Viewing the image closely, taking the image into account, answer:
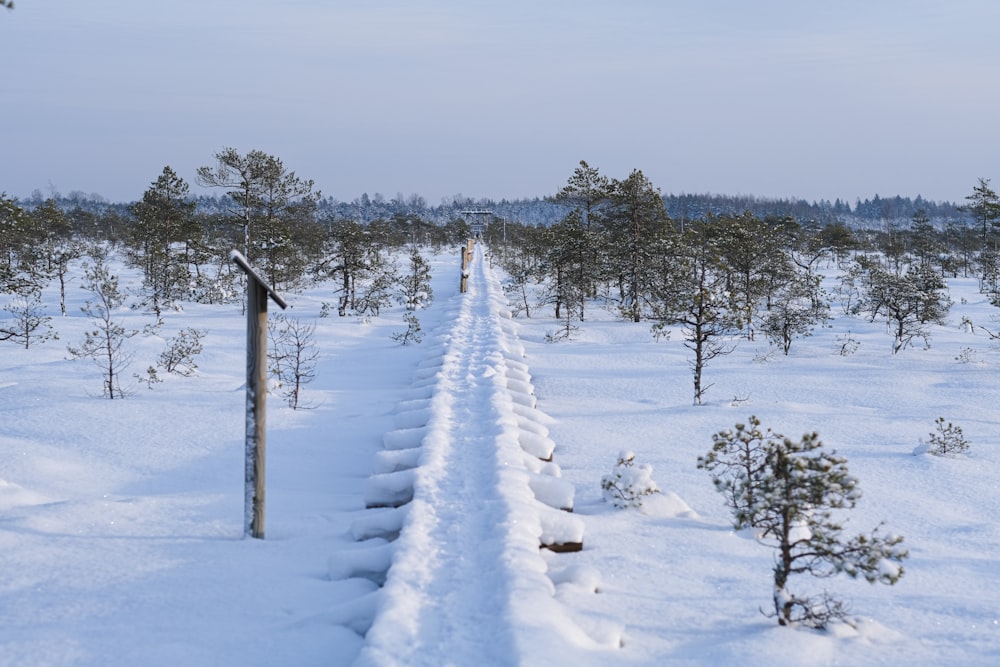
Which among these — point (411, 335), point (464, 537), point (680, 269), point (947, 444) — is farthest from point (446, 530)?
point (680, 269)

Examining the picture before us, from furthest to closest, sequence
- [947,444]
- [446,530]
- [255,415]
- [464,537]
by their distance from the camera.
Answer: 1. [947,444]
2. [255,415]
3. [446,530]
4. [464,537]

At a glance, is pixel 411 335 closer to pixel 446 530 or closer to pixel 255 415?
pixel 255 415

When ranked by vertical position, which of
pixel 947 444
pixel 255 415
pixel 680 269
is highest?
pixel 680 269

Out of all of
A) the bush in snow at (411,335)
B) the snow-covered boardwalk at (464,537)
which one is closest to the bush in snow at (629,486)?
the snow-covered boardwalk at (464,537)

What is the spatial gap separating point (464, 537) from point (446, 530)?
180 millimetres

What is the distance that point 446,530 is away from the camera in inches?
205

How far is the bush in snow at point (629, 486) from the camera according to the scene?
6555 millimetres

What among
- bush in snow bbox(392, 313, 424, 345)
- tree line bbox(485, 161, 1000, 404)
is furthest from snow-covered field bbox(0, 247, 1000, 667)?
tree line bbox(485, 161, 1000, 404)

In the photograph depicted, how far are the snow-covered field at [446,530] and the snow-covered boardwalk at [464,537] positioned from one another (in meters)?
0.02

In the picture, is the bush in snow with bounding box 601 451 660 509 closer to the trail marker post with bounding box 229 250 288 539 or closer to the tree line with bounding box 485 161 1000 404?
the trail marker post with bounding box 229 250 288 539

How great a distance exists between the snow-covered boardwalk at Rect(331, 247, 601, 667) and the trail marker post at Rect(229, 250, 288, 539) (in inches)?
31.8

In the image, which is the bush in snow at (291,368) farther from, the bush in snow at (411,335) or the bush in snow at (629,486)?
the bush in snow at (629,486)

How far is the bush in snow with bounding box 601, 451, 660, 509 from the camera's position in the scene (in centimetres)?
655

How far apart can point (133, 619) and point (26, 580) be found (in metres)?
1.00
